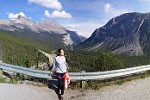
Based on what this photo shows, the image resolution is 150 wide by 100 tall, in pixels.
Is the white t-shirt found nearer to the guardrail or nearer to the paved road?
the paved road

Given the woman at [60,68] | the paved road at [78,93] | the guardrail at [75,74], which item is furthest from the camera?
the guardrail at [75,74]

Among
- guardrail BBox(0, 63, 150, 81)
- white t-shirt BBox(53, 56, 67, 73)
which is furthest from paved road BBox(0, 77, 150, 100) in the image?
white t-shirt BBox(53, 56, 67, 73)

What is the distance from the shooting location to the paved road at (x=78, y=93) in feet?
35.4

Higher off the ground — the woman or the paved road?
the woman

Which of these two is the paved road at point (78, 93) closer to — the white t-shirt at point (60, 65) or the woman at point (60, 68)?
the woman at point (60, 68)

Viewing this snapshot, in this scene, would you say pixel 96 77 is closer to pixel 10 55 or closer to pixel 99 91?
pixel 99 91

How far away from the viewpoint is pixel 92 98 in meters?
10.9

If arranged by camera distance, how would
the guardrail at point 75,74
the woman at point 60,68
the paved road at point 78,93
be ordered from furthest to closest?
the guardrail at point 75,74 < the paved road at point 78,93 < the woman at point 60,68

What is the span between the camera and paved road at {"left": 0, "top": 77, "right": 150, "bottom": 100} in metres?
10.8

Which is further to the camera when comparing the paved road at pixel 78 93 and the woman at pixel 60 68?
the paved road at pixel 78 93

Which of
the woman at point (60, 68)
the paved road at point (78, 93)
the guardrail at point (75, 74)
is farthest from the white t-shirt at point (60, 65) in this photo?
the guardrail at point (75, 74)

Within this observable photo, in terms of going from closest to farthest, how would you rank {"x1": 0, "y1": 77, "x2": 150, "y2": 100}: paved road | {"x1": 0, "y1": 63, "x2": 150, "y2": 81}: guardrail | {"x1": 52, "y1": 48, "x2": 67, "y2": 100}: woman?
{"x1": 52, "y1": 48, "x2": 67, "y2": 100}: woman < {"x1": 0, "y1": 77, "x2": 150, "y2": 100}: paved road < {"x1": 0, "y1": 63, "x2": 150, "y2": 81}: guardrail

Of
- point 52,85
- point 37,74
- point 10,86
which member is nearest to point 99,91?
point 52,85

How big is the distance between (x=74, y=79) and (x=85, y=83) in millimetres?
623
